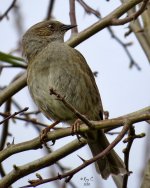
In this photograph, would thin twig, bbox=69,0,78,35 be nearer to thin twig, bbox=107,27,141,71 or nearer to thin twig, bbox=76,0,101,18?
thin twig, bbox=76,0,101,18

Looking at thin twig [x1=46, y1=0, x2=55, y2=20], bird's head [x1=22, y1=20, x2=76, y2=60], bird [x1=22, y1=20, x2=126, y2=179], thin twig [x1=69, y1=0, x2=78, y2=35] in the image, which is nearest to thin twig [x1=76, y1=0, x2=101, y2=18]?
thin twig [x1=69, y1=0, x2=78, y2=35]

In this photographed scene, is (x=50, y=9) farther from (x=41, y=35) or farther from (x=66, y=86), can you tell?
(x=66, y=86)

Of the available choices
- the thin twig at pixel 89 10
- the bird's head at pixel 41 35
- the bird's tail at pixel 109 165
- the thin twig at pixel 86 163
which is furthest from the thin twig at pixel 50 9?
the thin twig at pixel 86 163

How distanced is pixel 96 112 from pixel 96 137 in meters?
0.31

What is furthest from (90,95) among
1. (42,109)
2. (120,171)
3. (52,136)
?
(52,136)

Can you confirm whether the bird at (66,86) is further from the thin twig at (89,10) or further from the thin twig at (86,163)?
the thin twig at (86,163)

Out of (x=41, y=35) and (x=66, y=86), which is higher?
(x=41, y=35)

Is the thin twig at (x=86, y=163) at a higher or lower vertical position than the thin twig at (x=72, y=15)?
lower

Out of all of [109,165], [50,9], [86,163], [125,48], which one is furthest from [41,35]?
[86,163]

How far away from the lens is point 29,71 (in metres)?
4.98

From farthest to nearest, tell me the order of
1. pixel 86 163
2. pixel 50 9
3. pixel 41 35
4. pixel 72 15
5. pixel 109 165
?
pixel 41 35 < pixel 50 9 < pixel 72 15 < pixel 109 165 < pixel 86 163

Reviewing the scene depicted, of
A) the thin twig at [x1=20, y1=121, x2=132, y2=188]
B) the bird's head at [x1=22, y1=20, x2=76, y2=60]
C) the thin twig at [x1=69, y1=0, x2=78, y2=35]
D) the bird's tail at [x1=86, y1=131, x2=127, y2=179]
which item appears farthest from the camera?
the bird's head at [x1=22, y1=20, x2=76, y2=60]

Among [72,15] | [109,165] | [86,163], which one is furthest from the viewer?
[72,15]

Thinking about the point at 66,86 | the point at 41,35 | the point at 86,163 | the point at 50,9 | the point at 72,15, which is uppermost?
Answer: the point at 50,9
